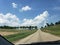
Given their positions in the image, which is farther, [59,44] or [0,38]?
[0,38]

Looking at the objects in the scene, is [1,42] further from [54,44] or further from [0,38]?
[54,44]

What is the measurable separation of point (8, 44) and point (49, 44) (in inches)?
33.8

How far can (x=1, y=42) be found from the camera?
4.56m

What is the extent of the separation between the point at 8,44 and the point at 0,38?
21 cm

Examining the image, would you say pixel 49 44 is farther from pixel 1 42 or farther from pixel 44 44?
pixel 1 42

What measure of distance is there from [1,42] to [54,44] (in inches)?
42.8

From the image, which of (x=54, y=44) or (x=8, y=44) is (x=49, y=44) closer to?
(x=54, y=44)

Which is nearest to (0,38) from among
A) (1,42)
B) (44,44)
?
(1,42)

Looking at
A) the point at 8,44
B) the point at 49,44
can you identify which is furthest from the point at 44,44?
the point at 8,44

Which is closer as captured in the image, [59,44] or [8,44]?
[59,44]

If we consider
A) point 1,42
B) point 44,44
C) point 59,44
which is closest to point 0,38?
point 1,42

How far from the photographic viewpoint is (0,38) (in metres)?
4.64

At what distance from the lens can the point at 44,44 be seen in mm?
4398

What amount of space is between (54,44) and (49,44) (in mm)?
106
